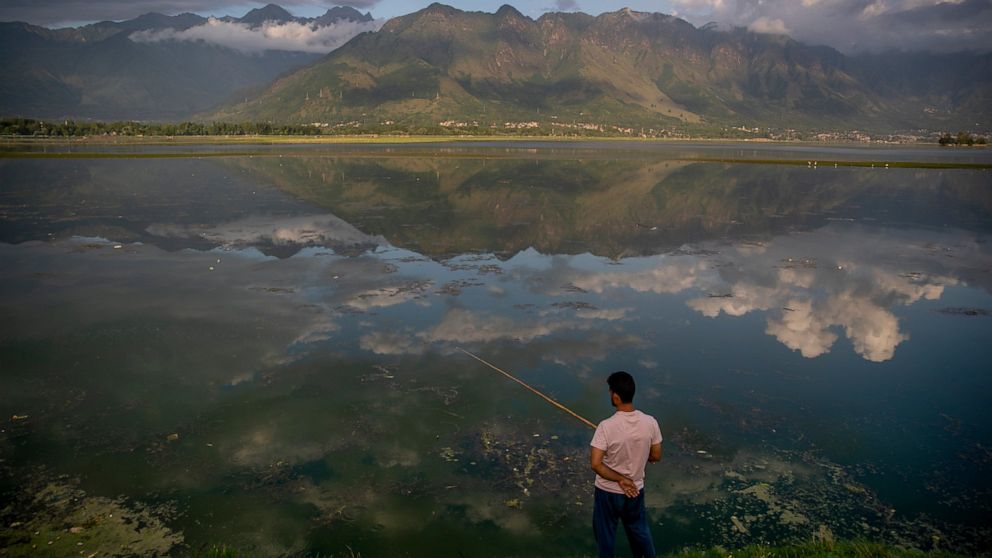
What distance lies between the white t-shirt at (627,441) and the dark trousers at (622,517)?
15.1 inches

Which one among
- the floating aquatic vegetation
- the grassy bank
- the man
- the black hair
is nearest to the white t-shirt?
the man

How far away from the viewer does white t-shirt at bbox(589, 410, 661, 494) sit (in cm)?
736

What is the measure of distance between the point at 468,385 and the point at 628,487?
27.0 ft

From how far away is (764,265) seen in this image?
2895 centimetres

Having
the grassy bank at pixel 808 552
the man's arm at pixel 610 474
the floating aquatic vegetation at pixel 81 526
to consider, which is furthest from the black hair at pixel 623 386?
the floating aquatic vegetation at pixel 81 526

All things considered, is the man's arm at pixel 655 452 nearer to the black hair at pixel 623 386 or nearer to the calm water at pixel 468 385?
the black hair at pixel 623 386

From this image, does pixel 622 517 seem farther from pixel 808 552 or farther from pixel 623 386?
pixel 808 552

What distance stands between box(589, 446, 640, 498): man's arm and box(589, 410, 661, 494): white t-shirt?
1.9 inches

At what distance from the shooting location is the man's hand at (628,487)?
24.3 feet

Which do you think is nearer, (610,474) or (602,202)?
(610,474)

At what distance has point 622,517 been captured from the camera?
7.81m

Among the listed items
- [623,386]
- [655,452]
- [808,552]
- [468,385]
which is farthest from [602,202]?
[623,386]

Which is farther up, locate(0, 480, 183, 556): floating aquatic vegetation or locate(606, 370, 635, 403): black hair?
locate(606, 370, 635, 403): black hair

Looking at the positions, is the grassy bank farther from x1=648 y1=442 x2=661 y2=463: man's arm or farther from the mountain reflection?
the mountain reflection
